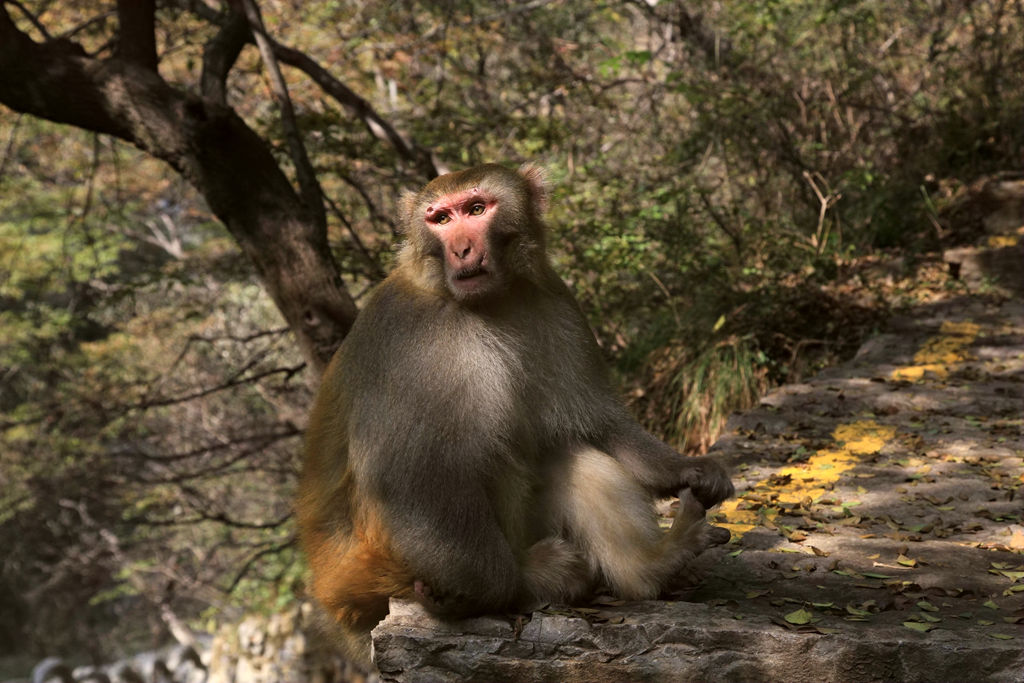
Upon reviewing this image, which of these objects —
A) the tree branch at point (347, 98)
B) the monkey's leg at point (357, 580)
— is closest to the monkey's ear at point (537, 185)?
the monkey's leg at point (357, 580)

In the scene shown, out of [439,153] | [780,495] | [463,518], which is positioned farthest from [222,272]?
[463,518]

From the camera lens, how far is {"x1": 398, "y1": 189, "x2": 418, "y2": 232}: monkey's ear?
3.29 metres

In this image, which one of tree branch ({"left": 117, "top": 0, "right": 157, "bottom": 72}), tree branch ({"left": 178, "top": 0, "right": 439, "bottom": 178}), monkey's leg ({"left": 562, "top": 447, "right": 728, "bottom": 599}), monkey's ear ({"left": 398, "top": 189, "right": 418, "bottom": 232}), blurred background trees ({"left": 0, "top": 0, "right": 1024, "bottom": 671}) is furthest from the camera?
tree branch ({"left": 178, "top": 0, "right": 439, "bottom": 178})

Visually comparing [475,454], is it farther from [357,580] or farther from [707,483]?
[707,483]

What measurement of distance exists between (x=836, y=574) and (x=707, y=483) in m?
0.61

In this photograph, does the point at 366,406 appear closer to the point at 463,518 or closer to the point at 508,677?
the point at 463,518

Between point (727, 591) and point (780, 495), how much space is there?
1219 millimetres

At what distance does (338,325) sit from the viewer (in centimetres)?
574

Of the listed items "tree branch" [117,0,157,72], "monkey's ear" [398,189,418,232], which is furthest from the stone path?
Answer: "tree branch" [117,0,157,72]

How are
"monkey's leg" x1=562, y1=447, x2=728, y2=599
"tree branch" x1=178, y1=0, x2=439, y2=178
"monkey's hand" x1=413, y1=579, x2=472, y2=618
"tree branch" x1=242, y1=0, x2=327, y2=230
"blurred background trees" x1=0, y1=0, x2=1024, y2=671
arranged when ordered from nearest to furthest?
"monkey's hand" x1=413, y1=579, x2=472, y2=618 → "monkey's leg" x1=562, y1=447, x2=728, y2=599 → "blurred background trees" x1=0, y1=0, x2=1024, y2=671 → "tree branch" x1=242, y1=0, x2=327, y2=230 → "tree branch" x1=178, y1=0, x2=439, y2=178

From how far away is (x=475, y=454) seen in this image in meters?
2.98

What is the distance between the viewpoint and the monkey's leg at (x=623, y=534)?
10.4ft

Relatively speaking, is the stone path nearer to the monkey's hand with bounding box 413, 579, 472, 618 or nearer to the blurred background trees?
the monkey's hand with bounding box 413, 579, 472, 618

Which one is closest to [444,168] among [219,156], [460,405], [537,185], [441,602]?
[219,156]
